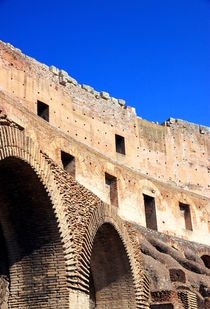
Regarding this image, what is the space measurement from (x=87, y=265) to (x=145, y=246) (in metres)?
5.94

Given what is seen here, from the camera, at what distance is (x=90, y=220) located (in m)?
8.55

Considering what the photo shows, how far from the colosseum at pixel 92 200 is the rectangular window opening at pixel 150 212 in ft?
0.15

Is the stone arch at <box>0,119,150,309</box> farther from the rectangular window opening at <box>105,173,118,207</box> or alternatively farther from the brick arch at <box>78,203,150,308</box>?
the rectangular window opening at <box>105,173,118,207</box>

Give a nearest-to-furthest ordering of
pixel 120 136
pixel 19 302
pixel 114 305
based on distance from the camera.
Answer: pixel 19 302, pixel 114 305, pixel 120 136

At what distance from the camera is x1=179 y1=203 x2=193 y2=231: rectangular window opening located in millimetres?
24489

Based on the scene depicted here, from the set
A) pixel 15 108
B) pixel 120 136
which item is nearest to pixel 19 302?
pixel 15 108

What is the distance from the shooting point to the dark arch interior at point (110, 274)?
9.61m

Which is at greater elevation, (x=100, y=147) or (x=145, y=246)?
(x=100, y=147)

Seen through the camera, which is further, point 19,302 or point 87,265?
point 87,265

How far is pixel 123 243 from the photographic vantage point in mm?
9828

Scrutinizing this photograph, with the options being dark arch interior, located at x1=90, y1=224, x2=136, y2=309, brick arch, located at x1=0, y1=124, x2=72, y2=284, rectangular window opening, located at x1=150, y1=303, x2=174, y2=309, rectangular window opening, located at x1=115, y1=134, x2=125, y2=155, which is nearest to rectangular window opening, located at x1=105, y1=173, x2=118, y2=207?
rectangular window opening, located at x1=115, y1=134, x2=125, y2=155

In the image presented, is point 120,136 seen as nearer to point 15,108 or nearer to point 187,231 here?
point 187,231

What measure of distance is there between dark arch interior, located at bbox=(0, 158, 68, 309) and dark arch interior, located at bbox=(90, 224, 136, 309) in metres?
2.22

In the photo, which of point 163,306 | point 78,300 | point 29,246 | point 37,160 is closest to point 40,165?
point 37,160
